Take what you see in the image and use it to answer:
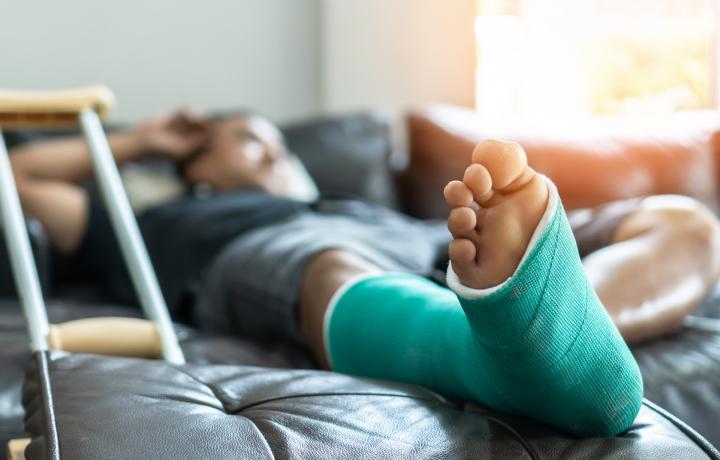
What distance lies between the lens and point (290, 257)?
1476 millimetres

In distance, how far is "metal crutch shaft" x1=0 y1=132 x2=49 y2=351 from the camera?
4.00 ft

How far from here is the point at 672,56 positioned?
9.50ft

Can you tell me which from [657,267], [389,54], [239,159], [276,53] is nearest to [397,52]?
[389,54]

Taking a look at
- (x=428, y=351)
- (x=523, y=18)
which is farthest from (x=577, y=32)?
(x=428, y=351)

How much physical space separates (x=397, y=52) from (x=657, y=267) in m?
1.88

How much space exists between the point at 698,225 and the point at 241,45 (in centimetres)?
193

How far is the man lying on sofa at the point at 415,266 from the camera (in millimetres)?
783

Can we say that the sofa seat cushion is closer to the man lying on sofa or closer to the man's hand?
the man lying on sofa

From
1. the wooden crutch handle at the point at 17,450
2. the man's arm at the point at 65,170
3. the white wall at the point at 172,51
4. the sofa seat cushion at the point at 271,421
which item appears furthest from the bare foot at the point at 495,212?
the white wall at the point at 172,51

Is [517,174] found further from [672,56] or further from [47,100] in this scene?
[672,56]

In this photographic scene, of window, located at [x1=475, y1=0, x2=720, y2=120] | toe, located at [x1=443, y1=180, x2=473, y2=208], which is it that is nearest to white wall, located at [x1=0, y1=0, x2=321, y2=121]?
window, located at [x1=475, y1=0, x2=720, y2=120]

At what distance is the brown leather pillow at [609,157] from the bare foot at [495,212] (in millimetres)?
1536

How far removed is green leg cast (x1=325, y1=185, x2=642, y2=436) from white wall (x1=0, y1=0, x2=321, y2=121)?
207 centimetres

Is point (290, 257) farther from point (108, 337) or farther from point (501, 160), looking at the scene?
point (501, 160)
